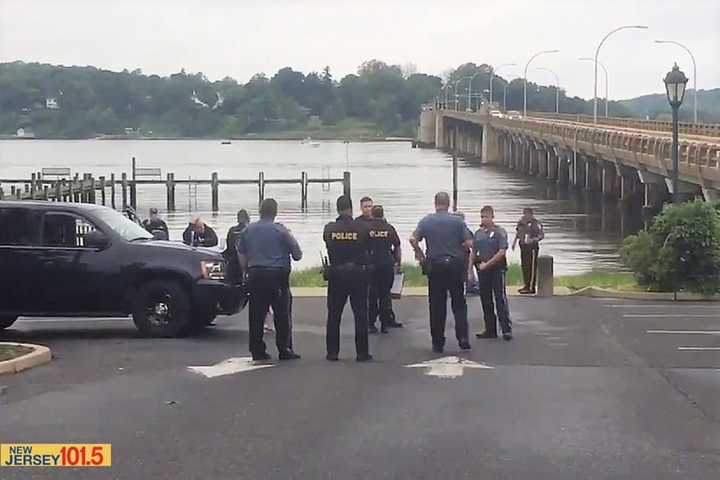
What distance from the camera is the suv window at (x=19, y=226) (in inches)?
550

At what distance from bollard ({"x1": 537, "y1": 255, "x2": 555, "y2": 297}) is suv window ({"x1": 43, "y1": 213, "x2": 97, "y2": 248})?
25.9ft

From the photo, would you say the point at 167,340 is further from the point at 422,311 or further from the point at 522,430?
the point at 522,430

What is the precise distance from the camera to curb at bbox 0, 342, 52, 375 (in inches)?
431

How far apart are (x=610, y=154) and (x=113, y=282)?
177ft

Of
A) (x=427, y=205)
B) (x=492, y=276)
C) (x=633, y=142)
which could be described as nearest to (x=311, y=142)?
(x=427, y=205)

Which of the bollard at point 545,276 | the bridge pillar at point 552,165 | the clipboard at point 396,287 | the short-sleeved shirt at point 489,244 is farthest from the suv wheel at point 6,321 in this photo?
the bridge pillar at point 552,165

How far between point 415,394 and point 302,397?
99 cm

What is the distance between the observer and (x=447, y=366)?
1164cm

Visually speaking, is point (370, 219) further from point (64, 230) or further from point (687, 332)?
point (687, 332)

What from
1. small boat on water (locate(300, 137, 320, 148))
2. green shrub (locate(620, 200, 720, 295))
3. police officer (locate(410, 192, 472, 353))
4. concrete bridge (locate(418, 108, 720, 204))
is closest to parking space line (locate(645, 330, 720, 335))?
police officer (locate(410, 192, 472, 353))

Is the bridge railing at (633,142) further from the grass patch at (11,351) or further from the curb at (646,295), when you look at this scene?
the grass patch at (11,351)

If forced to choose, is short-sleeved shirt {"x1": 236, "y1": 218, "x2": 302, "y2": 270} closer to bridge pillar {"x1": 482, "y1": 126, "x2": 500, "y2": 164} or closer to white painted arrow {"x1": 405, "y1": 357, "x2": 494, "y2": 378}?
white painted arrow {"x1": 405, "y1": 357, "x2": 494, "y2": 378}

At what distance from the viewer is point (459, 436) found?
27.2ft

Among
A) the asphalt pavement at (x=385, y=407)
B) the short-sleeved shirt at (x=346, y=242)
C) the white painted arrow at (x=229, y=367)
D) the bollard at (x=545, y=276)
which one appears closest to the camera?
the asphalt pavement at (x=385, y=407)
